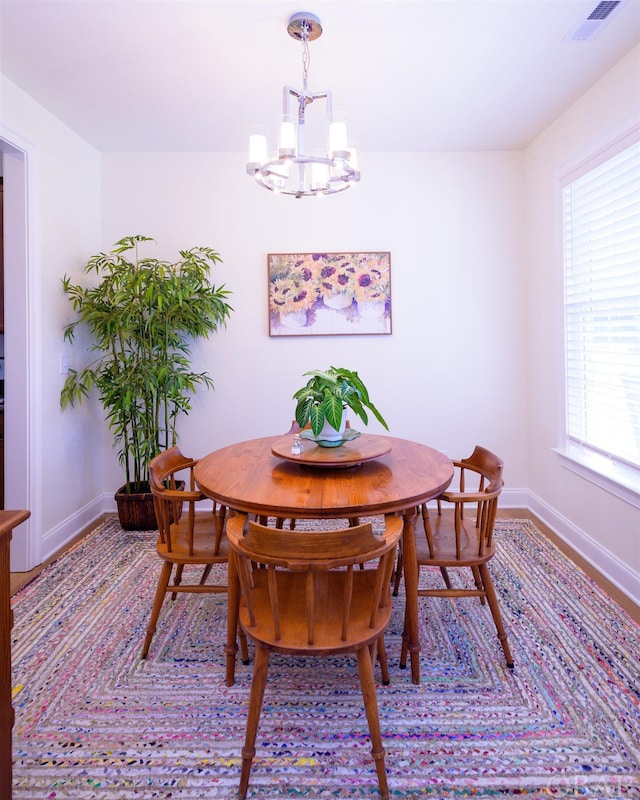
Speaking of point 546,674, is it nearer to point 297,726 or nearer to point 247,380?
point 297,726

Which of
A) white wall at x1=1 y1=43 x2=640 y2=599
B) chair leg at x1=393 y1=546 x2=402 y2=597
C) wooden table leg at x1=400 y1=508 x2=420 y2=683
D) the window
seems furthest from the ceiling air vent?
chair leg at x1=393 y1=546 x2=402 y2=597

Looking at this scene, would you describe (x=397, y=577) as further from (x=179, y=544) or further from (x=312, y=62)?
(x=312, y=62)

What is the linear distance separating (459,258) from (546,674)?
2856mm

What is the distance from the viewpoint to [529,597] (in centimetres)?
224

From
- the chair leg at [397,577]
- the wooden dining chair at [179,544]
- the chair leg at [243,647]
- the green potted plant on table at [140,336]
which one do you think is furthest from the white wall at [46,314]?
the chair leg at [397,577]

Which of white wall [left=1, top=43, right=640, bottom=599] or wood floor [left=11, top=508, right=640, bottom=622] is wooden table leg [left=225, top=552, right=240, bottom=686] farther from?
white wall [left=1, top=43, right=640, bottom=599]

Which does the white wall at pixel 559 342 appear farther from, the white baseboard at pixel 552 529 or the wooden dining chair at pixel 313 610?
the wooden dining chair at pixel 313 610

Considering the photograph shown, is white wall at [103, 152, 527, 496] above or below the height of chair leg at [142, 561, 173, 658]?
above

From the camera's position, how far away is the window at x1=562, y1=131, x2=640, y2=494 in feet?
7.66

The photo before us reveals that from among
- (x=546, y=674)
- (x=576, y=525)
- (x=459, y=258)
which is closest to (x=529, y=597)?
(x=546, y=674)

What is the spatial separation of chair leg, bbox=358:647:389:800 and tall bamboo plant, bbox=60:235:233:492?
2247mm

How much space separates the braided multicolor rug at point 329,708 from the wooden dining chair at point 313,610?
0.19m

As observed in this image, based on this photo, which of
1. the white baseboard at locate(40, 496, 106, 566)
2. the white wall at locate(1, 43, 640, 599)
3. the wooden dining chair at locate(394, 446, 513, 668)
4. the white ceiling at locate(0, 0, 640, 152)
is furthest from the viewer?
the white wall at locate(1, 43, 640, 599)

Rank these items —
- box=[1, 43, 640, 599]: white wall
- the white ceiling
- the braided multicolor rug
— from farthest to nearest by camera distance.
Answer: box=[1, 43, 640, 599]: white wall, the white ceiling, the braided multicolor rug
